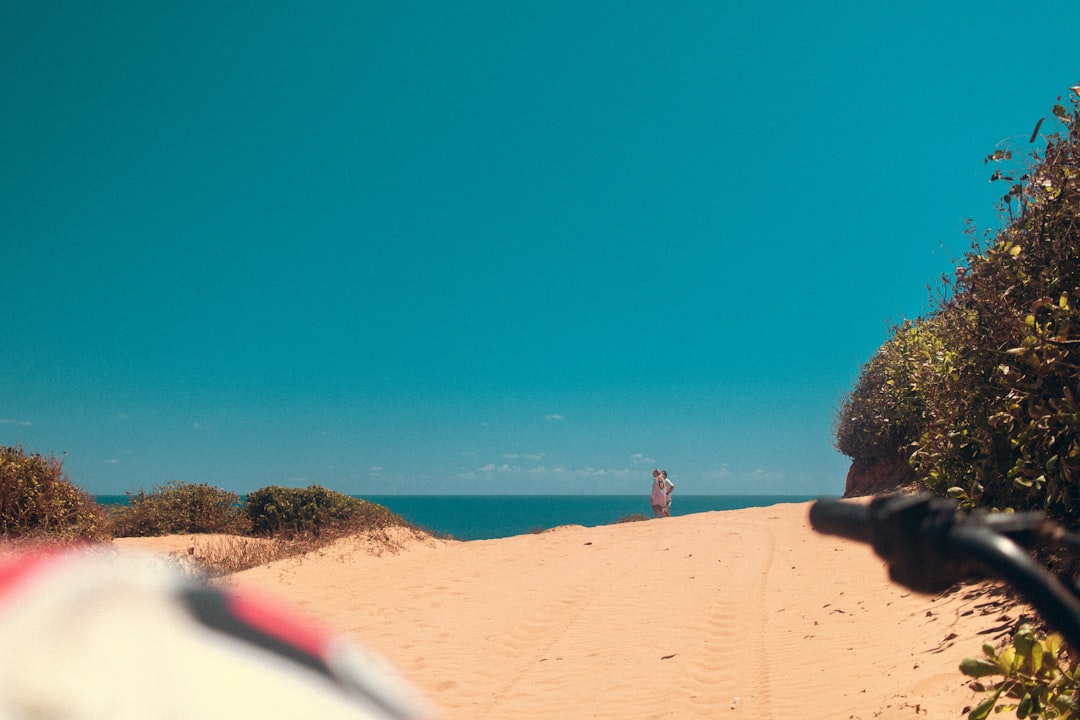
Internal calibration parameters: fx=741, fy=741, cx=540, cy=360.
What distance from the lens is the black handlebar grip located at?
1078 millimetres

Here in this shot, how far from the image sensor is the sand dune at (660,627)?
21.4 feet

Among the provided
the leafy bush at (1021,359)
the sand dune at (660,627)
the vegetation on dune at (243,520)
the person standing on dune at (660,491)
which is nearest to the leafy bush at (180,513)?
the vegetation on dune at (243,520)

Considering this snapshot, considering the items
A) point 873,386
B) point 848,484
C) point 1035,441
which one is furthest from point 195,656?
point 848,484

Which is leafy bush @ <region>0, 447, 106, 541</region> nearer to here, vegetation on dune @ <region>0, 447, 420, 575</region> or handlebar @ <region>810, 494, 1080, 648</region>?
vegetation on dune @ <region>0, 447, 420, 575</region>

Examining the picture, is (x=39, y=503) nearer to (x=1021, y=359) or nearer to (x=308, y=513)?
(x=308, y=513)

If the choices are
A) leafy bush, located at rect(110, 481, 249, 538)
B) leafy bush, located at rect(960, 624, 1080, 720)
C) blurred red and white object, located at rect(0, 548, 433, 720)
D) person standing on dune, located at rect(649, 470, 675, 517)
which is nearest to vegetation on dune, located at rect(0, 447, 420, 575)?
leafy bush, located at rect(110, 481, 249, 538)

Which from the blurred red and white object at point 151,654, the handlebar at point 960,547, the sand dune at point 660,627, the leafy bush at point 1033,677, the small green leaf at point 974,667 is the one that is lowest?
the sand dune at point 660,627

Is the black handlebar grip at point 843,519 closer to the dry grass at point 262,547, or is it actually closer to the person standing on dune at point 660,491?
the dry grass at point 262,547

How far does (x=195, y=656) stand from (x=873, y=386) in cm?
2160

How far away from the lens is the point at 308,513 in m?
18.6

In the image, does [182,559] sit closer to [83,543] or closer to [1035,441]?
[83,543]

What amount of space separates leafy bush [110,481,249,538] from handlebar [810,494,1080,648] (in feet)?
63.4

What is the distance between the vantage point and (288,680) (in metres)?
0.78

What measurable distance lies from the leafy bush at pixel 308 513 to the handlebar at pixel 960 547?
17.7m
